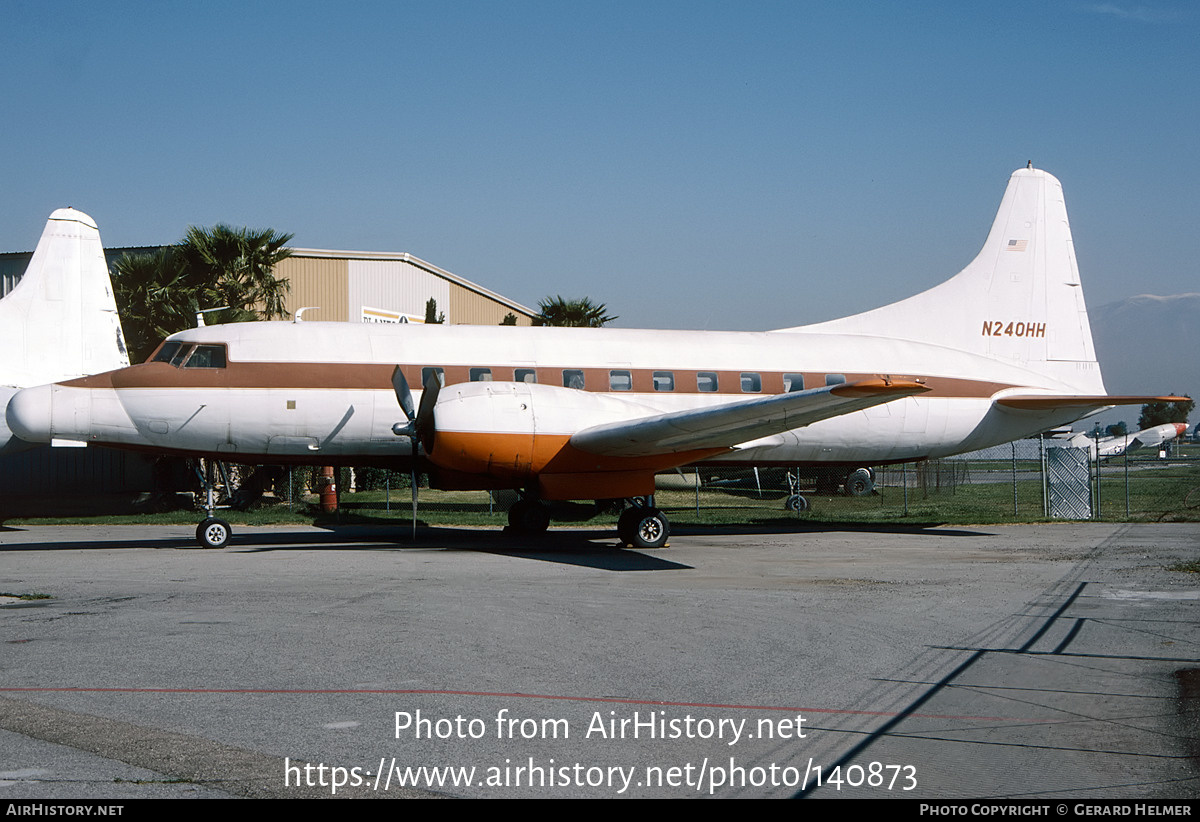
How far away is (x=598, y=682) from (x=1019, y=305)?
711 inches

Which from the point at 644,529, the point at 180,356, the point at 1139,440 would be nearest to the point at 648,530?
the point at 644,529

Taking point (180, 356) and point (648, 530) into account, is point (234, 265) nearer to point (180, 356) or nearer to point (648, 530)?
point (180, 356)

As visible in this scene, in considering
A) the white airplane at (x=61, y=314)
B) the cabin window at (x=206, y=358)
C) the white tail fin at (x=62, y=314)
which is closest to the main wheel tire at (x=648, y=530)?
the cabin window at (x=206, y=358)

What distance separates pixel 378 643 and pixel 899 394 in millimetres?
7903

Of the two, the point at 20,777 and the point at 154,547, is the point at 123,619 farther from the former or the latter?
the point at 154,547

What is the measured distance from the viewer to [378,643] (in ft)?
28.5

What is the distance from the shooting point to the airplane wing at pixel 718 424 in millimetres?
14344

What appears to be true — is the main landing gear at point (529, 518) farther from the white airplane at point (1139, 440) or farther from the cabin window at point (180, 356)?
the white airplane at point (1139, 440)

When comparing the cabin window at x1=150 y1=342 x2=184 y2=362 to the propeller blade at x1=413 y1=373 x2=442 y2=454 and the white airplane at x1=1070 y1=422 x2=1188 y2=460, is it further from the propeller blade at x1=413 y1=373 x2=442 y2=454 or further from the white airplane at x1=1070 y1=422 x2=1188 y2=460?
the white airplane at x1=1070 y1=422 x2=1188 y2=460

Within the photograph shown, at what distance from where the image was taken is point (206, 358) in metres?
17.4

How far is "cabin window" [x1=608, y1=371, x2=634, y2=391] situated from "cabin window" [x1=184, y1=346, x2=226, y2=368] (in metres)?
6.94

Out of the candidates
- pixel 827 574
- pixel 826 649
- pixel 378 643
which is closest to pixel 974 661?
pixel 826 649

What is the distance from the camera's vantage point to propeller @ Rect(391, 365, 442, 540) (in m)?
15.8

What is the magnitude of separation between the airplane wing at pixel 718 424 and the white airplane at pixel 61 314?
48.8 ft
